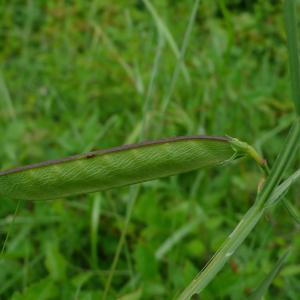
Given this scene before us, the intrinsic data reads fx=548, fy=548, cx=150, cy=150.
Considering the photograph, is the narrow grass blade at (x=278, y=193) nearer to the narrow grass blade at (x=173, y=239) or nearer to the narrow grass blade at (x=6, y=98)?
the narrow grass blade at (x=173, y=239)

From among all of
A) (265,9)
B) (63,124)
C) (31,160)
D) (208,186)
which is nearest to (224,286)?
(208,186)

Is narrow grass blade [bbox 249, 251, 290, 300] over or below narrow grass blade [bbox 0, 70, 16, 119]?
over

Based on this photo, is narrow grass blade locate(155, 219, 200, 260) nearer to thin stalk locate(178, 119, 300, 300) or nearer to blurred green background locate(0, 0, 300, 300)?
blurred green background locate(0, 0, 300, 300)

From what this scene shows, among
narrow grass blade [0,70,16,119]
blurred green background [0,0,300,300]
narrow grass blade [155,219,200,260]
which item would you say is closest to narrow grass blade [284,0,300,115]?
blurred green background [0,0,300,300]

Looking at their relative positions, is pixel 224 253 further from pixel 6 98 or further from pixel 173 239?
pixel 6 98

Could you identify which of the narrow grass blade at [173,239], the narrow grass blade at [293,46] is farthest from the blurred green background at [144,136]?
the narrow grass blade at [293,46]

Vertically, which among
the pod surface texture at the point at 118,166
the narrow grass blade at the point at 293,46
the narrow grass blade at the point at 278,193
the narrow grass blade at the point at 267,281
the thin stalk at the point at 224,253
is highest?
the narrow grass blade at the point at 293,46
